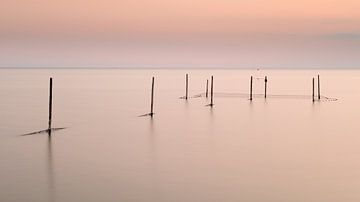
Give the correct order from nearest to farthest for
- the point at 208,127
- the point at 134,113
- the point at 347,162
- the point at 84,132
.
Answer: the point at 347,162 < the point at 84,132 < the point at 208,127 < the point at 134,113

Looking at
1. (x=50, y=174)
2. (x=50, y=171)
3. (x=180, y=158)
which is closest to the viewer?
(x=50, y=174)

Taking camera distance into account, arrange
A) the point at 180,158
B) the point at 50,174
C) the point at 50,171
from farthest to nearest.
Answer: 1. the point at 180,158
2. the point at 50,171
3. the point at 50,174

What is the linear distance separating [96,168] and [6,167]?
2804mm

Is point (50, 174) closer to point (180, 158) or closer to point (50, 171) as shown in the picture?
point (50, 171)

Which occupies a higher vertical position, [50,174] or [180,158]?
[180,158]

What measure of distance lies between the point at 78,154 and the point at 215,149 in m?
5.39

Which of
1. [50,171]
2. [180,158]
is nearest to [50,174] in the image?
[50,171]

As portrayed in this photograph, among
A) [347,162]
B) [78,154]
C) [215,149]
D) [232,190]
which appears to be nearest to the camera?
[232,190]

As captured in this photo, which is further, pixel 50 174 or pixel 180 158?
pixel 180 158

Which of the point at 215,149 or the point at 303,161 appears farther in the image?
the point at 215,149

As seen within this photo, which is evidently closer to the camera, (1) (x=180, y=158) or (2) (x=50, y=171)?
(2) (x=50, y=171)

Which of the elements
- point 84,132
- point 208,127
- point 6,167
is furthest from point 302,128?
point 6,167

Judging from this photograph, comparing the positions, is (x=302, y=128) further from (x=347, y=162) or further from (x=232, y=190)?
(x=232, y=190)

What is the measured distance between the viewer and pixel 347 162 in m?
17.2
